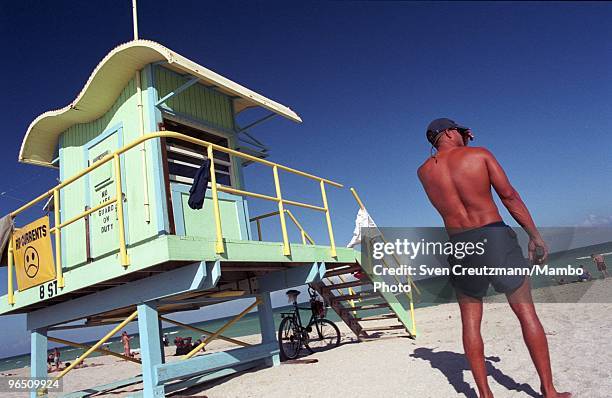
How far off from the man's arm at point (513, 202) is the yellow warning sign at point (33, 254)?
5795 millimetres

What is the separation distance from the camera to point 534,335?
293cm

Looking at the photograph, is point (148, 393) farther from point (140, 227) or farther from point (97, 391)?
point (97, 391)

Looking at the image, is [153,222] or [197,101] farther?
[197,101]

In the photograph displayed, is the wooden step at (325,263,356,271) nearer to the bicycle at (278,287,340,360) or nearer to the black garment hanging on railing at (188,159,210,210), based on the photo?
the bicycle at (278,287,340,360)

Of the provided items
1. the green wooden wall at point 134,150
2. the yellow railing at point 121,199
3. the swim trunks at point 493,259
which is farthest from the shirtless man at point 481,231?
the green wooden wall at point 134,150

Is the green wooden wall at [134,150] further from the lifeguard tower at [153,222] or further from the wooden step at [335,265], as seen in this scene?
the wooden step at [335,265]

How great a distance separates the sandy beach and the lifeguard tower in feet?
2.51

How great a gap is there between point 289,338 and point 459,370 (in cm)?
495

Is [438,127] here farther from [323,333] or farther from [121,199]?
[323,333]

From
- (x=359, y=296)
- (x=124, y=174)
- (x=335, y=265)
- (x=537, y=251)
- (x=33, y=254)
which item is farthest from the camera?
(x=359, y=296)

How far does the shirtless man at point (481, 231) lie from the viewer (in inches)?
116

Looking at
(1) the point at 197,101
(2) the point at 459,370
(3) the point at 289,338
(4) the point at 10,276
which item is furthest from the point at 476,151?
(3) the point at 289,338

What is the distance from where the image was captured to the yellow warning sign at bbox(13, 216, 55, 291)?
595 cm

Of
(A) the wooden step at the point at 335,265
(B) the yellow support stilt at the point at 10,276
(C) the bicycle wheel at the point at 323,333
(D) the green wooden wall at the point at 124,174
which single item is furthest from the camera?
(C) the bicycle wheel at the point at 323,333
